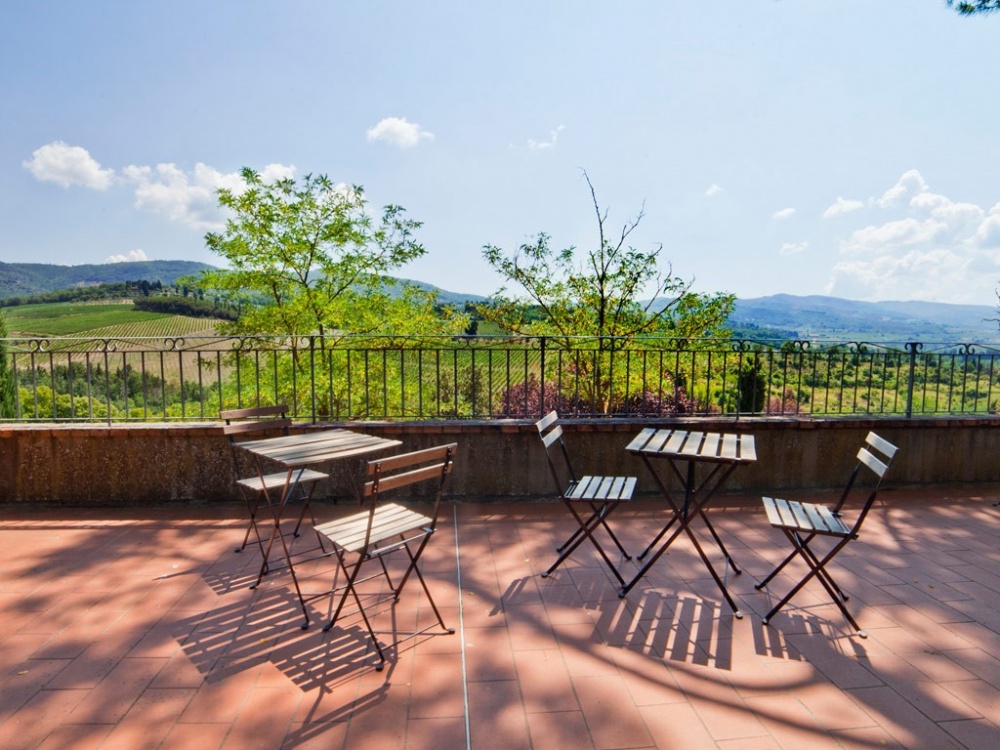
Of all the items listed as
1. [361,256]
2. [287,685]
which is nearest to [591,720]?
[287,685]

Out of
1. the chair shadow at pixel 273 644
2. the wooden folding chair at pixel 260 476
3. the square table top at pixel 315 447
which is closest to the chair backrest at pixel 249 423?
the wooden folding chair at pixel 260 476

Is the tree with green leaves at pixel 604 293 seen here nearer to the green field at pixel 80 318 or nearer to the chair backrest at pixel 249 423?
the chair backrest at pixel 249 423

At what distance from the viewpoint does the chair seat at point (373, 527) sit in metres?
2.67

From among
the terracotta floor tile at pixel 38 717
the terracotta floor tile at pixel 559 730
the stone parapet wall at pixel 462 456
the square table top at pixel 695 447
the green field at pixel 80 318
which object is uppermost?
the green field at pixel 80 318

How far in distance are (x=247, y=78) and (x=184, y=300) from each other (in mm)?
5278

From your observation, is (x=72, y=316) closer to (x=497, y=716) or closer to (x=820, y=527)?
(x=497, y=716)

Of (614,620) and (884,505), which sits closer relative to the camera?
(614,620)

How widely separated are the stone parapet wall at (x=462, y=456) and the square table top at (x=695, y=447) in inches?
50.7

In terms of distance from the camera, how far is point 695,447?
337cm

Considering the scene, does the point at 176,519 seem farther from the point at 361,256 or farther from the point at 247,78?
the point at 247,78

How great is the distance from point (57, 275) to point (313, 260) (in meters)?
23.4

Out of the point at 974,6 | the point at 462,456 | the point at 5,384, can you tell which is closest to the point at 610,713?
the point at 462,456

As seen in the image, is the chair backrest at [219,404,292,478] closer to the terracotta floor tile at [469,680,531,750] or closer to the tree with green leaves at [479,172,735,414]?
the terracotta floor tile at [469,680,531,750]

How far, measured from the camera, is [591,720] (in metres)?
2.13
